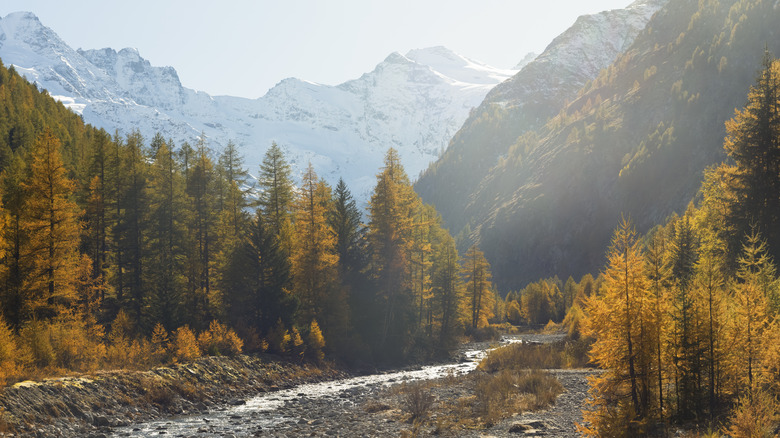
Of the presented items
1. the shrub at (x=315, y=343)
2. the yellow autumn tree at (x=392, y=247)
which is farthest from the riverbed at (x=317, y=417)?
the yellow autumn tree at (x=392, y=247)

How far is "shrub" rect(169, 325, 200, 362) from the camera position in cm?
3406

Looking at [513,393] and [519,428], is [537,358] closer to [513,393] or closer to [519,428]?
[513,393]

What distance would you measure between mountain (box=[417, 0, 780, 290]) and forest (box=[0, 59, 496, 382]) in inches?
4432

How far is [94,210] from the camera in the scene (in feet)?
139

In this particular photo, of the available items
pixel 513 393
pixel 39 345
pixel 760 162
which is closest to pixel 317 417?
pixel 513 393

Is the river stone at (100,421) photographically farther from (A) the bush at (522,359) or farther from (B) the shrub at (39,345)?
(A) the bush at (522,359)

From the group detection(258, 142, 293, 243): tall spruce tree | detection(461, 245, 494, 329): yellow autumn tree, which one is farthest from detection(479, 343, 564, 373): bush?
detection(461, 245, 494, 329): yellow autumn tree

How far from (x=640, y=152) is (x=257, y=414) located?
161m

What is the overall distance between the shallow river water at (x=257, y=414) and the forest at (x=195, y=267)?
582 centimetres

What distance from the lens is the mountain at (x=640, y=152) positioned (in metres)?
148

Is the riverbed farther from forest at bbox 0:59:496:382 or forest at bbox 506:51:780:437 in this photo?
forest at bbox 0:59:496:382

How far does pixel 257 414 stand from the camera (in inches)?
1086

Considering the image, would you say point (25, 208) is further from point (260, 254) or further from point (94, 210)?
point (260, 254)

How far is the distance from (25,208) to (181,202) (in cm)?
1516
